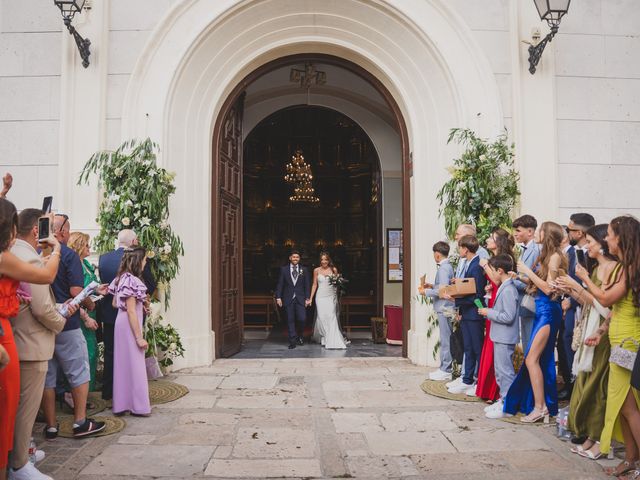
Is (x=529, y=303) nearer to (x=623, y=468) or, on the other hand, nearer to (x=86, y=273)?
(x=623, y=468)

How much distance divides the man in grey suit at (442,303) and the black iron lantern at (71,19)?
4.84 meters

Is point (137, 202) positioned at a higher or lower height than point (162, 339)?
higher

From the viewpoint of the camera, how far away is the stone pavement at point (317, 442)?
3.30 meters

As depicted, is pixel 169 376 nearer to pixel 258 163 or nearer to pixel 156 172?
pixel 156 172

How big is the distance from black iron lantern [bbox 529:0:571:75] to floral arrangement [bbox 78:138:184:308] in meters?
4.77

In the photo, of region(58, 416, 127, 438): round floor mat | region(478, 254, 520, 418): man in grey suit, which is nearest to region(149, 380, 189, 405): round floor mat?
region(58, 416, 127, 438): round floor mat

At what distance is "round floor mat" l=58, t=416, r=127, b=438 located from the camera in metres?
3.99

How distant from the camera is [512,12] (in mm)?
6707

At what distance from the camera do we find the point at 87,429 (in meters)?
3.91

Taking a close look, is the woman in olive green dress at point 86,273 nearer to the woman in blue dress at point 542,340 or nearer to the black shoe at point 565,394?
the woman in blue dress at point 542,340

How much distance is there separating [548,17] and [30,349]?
21.0 ft

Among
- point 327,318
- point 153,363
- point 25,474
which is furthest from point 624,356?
point 327,318

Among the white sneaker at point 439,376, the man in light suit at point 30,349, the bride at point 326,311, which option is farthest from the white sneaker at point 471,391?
the man in light suit at point 30,349

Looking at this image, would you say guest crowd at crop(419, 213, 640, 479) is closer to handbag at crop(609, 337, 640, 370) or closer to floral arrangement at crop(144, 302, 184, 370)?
handbag at crop(609, 337, 640, 370)
